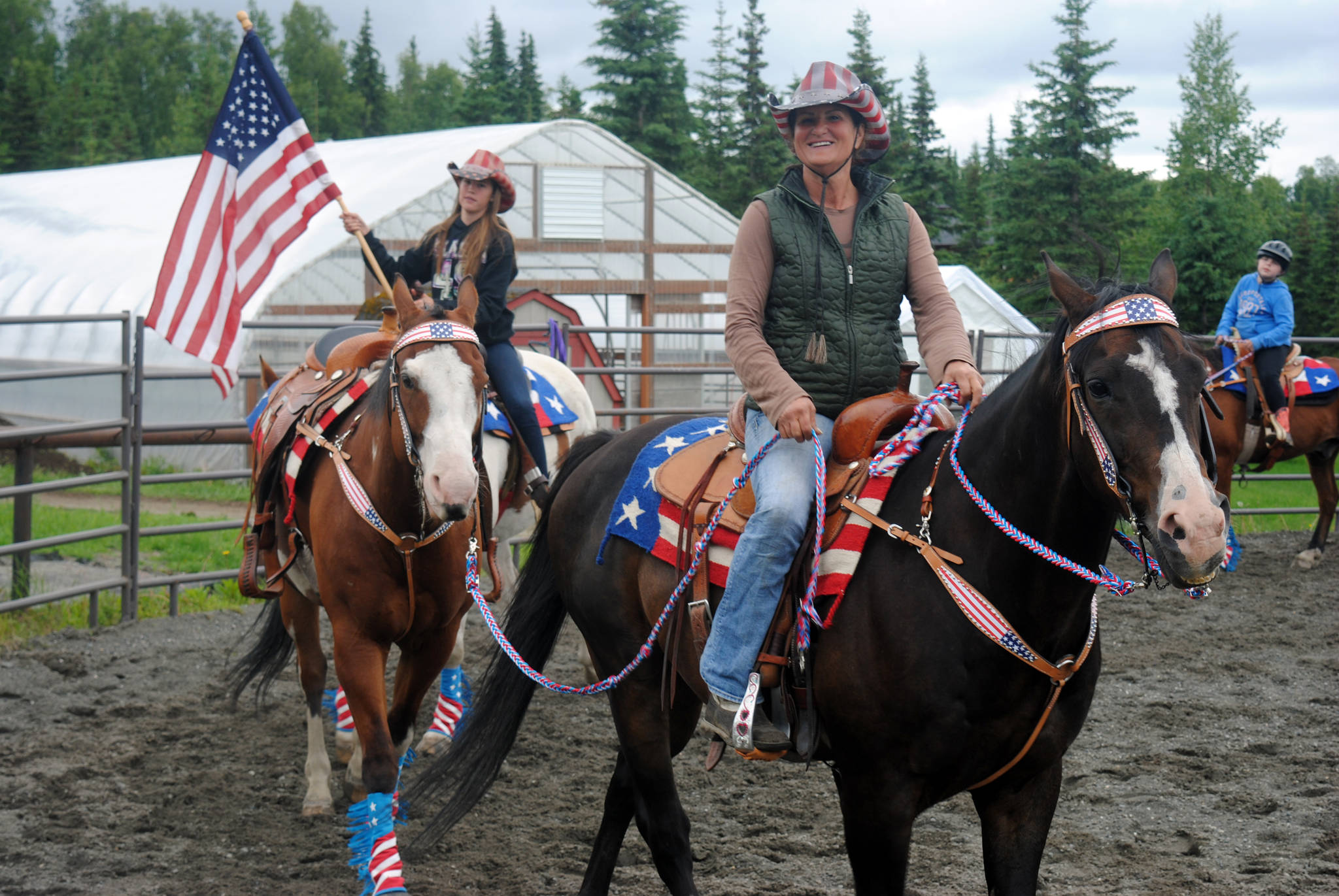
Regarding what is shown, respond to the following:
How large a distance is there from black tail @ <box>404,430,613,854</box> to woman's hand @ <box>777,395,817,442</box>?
1.24 m

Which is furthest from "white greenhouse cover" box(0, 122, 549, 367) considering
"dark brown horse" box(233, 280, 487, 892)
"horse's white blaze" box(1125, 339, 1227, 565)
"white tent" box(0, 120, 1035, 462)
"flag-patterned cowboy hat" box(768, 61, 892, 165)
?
"horse's white blaze" box(1125, 339, 1227, 565)

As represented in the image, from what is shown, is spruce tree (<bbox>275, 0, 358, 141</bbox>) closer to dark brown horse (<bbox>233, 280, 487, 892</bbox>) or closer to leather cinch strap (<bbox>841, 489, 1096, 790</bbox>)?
dark brown horse (<bbox>233, 280, 487, 892</bbox>)

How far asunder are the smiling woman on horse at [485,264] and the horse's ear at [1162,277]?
9.18 ft

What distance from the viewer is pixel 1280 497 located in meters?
14.9

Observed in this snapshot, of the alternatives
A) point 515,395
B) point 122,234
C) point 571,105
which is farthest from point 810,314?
point 571,105

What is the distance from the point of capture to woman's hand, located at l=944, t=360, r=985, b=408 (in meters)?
2.78

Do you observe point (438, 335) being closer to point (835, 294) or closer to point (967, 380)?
point (835, 294)

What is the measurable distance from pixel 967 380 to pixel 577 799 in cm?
257

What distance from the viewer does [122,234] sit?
60.1ft

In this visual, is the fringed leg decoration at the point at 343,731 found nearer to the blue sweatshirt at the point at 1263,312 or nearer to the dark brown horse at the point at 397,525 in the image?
the dark brown horse at the point at 397,525

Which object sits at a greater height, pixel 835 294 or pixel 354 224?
pixel 354 224

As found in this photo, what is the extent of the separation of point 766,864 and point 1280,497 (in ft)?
44.6

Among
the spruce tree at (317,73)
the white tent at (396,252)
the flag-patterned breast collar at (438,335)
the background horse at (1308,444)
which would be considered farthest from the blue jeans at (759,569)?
the spruce tree at (317,73)

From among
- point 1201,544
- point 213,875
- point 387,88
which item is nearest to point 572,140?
point 213,875
